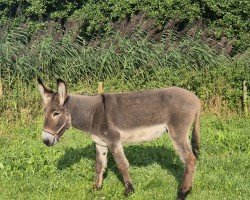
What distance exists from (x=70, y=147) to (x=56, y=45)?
4.15 m

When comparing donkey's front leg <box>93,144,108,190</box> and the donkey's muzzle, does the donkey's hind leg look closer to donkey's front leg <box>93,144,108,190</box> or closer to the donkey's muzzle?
donkey's front leg <box>93,144,108,190</box>

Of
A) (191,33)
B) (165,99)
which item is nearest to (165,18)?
(191,33)

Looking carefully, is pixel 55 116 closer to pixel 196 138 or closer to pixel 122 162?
pixel 122 162

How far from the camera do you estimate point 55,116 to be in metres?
5.06

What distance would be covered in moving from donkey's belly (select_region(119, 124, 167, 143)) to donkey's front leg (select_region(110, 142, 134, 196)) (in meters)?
0.13

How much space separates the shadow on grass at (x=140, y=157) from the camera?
6.29 metres

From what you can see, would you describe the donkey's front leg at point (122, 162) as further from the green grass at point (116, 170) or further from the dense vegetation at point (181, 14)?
the dense vegetation at point (181, 14)

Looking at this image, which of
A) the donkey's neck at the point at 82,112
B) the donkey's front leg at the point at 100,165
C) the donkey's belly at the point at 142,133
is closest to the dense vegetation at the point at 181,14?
the donkey's front leg at the point at 100,165

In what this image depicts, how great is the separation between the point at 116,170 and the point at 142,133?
47.1 inches

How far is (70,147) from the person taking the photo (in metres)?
7.16

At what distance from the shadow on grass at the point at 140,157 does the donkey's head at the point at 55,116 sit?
1265mm

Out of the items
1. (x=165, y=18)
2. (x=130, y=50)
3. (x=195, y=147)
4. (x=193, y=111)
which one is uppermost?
(x=193, y=111)

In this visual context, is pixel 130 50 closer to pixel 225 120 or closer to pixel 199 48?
pixel 199 48

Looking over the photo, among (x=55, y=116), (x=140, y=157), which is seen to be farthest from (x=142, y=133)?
(x=140, y=157)
